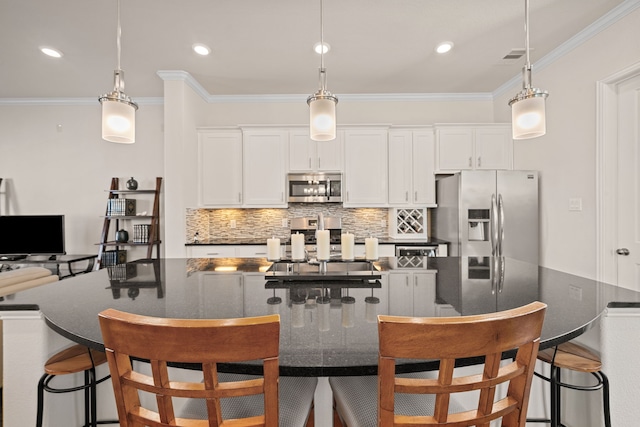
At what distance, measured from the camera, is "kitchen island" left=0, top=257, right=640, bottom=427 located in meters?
0.80

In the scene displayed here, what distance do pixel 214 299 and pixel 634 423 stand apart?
1671mm

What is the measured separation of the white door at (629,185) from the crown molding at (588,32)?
53 cm

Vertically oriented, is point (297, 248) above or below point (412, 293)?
above

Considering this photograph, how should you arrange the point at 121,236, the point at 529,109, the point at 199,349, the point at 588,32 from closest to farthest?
the point at 199,349, the point at 529,109, the point at 588,32, the point at 121,236

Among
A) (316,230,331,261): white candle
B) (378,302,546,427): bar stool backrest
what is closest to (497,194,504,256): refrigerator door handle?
(316,230,331,261): white candle

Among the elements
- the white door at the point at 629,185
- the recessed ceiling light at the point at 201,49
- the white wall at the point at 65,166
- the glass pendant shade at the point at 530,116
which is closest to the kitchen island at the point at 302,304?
the glass pendant shade at the point at 530,116

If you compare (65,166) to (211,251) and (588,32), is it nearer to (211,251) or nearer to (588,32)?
(211,251)

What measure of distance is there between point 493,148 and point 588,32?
4.73ft

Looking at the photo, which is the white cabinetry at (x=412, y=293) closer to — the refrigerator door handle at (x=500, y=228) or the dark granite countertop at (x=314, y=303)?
the dark granite countertop at (x=314, y=303)

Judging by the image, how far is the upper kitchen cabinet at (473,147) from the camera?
4.00 m

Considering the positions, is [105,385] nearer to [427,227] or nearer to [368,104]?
[427,227]

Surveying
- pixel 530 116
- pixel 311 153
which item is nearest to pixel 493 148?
pixel 311 153

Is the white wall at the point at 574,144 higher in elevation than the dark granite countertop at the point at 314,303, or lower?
higher

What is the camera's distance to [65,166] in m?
4.55
